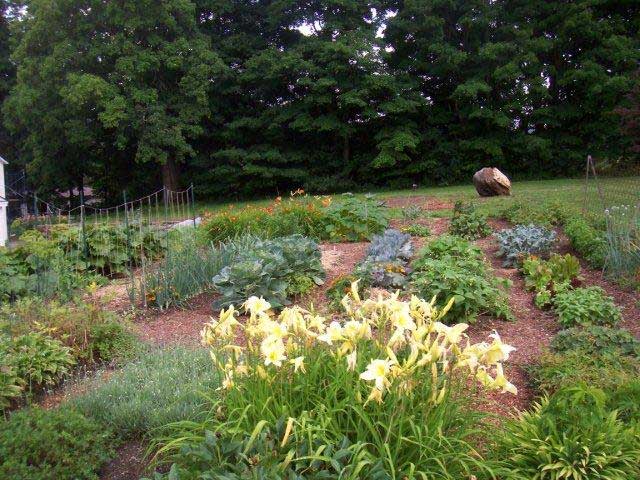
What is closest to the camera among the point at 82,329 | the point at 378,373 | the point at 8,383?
the point at 378,373

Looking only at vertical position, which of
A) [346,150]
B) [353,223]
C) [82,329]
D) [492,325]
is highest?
[346,150]

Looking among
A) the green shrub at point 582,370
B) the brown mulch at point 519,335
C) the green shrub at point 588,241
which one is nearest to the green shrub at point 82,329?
the brown mulch at point 519,335

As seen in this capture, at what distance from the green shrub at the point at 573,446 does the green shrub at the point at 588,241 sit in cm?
414

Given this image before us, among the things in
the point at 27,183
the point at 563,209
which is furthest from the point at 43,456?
the point at 27,183

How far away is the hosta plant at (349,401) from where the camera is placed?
96.9 inches

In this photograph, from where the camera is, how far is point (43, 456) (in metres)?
2.91

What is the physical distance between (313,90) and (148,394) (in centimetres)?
1752

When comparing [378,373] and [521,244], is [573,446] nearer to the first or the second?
[378,373]

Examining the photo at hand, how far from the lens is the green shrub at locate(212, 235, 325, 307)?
565cm

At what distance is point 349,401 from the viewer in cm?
261

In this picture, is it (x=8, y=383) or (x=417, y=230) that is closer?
(x=8, y=383)

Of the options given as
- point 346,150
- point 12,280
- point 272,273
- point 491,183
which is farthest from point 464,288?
point 346,150

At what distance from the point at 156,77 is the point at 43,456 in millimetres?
17723

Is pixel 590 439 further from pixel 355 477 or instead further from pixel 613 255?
pixel 613 255
